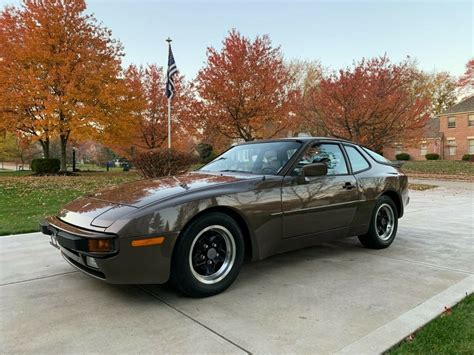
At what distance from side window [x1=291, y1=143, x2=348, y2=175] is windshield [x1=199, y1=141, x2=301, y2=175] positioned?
16 cm

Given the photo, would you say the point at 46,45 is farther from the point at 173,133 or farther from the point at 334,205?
the point at 334,205

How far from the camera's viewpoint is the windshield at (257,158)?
390 cm

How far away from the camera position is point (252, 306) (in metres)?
2.92

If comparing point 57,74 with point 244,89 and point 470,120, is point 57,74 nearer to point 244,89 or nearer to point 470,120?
point 244,89

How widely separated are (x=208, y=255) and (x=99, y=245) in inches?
36.4

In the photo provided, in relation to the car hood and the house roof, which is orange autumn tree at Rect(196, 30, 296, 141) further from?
the house roof

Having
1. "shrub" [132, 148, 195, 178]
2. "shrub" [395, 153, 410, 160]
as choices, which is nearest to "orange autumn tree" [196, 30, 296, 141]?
"shrub" [132, 148, 195, 178]

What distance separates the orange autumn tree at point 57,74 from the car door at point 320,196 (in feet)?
52.8

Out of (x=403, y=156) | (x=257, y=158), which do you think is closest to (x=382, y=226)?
(x=257, y=158)

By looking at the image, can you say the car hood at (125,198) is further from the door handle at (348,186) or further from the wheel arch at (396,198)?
the wheel arch at (396,198)

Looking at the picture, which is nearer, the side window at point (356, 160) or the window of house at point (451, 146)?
the side window at point (356, 160)

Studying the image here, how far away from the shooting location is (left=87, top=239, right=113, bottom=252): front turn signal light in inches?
106

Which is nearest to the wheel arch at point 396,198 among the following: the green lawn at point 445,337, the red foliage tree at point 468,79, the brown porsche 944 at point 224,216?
the brown porsche 944 at point 224,216

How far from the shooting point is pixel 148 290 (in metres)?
3.27
